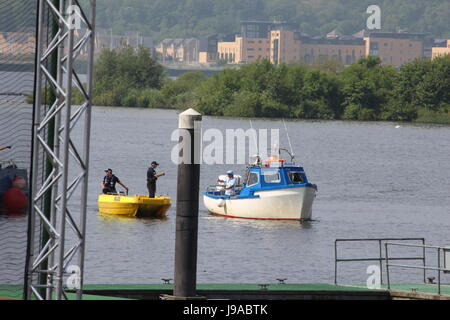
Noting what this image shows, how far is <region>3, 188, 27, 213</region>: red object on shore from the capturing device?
33656 mm

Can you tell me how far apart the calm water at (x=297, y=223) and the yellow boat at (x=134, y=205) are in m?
0.34

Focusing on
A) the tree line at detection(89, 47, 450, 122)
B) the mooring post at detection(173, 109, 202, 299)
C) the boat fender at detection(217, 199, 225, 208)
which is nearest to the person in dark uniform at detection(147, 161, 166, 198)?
the boat fender at detection(217, 199, 225, 208)

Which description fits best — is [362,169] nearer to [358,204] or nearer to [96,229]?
[358,204]

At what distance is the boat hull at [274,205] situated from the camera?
4341cm

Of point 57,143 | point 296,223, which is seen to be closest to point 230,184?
point 296,223

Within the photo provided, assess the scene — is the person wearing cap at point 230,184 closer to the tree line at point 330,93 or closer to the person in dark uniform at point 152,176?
the person in dark uniform at point 152,176

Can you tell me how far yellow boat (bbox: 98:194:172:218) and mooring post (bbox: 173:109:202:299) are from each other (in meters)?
23.6

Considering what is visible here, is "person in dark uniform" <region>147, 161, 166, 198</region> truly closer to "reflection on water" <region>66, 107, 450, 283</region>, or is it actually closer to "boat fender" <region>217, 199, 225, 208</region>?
"reflection on water" <region>66, 107, 450, 283</region>

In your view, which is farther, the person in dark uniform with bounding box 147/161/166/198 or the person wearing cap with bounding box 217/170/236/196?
the person wearing cap with bounding box 217/170/236/196

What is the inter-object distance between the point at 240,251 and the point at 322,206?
15.4m

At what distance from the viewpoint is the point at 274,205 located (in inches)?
1725

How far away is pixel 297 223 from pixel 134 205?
574cm

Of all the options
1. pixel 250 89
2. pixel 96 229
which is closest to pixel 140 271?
pixel 96 229

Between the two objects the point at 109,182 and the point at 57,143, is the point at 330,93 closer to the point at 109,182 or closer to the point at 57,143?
the point at 109,182
